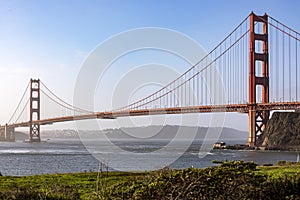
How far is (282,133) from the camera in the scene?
64.2 metres

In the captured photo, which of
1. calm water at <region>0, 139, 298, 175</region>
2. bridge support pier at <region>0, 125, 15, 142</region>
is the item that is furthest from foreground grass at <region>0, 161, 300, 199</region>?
bridge support pier at <region>0, 125, 15, 142</region>

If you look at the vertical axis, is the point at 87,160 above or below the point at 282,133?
below

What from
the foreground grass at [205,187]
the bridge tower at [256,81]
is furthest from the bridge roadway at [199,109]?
the foreground grass at [205,187]

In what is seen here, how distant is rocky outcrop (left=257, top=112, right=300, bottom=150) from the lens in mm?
61906

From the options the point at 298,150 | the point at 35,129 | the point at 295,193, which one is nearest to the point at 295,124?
the point at 298,150

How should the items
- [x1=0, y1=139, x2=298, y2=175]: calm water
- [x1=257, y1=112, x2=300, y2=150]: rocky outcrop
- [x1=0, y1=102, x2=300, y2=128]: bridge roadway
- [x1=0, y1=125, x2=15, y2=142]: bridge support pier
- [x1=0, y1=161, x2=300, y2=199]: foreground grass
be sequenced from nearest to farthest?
1. [x1=0, y1=161, x2=300, y2=199]: foreground grass
2. [x1=0, y1=139, x2=298, y2=175]: calm water
3. [x1=0, y1=102, x2=300, y2=128]: bridge roadway
4. [x1=257, y1=112, x2=300, y2=150]: rocky outcrop
5. [x1=0, y1=125, x2=15, y2=142]: bridge support pier

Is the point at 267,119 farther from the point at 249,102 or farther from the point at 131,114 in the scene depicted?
the point at 131,114

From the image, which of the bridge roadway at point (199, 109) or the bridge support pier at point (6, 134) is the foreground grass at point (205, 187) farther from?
the bridge support pier at point (6, 134)

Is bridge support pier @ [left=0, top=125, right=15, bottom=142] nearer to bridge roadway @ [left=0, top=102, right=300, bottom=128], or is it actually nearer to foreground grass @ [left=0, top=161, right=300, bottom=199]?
bridge roadway @ [left=0, top=102, right=300, bottom=128]

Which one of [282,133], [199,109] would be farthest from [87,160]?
[282,133]

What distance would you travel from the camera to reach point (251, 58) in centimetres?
6050

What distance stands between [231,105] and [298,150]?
39.8 ft

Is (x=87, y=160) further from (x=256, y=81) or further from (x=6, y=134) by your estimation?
(x=6, y=134)

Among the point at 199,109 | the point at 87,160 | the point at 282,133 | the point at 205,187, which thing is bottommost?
the point at 87,160
